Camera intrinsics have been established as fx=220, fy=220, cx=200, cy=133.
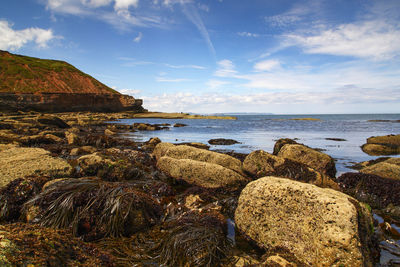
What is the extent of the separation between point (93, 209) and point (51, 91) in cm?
7787

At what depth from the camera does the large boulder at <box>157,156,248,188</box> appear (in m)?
6.14

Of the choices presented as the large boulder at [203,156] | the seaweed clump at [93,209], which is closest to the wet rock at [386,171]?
the large boulder at [203,156]

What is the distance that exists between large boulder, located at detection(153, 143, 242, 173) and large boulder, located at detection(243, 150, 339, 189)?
0.40m

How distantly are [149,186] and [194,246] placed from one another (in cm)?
314

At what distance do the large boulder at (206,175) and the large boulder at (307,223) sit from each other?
1.99 metres

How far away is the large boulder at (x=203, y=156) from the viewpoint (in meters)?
7.46

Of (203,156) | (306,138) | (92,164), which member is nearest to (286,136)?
(306,138)

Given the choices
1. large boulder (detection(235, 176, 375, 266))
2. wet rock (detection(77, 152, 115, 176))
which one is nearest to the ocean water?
large boulder (detection(235, 176, 375, 266))

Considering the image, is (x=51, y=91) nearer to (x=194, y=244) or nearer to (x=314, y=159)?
(x=314, y=159)

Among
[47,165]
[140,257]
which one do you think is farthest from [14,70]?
[140,257]

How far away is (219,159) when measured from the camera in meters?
7.54

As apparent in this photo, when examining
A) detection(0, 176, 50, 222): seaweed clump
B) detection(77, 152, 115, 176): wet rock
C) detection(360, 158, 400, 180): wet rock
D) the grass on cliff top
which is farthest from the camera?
the grass on cliff top

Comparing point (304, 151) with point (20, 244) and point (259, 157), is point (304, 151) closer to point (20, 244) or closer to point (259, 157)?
point (259, 157)

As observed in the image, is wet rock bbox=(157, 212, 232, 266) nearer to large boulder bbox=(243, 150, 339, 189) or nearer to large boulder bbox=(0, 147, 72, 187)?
Answer: large boulder bbox=(243, 150, 339, 189)
